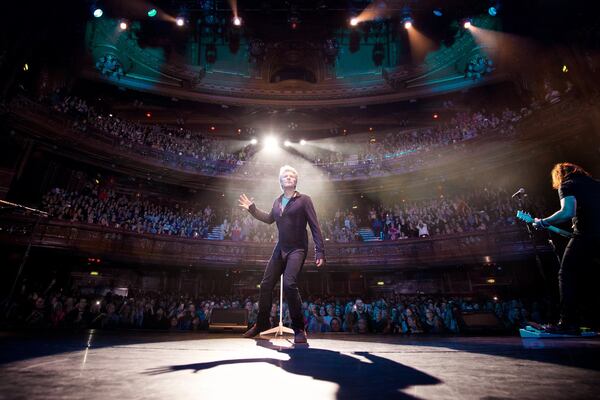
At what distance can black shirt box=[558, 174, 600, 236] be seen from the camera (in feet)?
11.1

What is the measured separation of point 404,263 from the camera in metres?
13.1

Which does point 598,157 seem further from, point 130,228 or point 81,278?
point 81,278

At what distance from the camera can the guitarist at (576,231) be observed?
3.38m

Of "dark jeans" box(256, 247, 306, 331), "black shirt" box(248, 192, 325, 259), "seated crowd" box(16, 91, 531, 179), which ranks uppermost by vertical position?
"seated crowd" box(16, 91, 531, 179)

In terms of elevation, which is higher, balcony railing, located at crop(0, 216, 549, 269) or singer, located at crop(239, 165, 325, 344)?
balcony railing, located at crop(0, 216, 549, 269)

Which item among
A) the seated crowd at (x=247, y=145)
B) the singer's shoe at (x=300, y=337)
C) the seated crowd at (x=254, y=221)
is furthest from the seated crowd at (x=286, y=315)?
the seated crowd at (x=247, y=145)

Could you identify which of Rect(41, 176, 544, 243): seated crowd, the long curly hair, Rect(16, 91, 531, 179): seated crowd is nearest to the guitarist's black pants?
the long curly hair

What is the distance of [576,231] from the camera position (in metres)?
3.47

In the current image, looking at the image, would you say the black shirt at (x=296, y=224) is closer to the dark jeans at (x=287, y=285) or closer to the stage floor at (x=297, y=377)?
the dark jeans at (x=287, y=285)

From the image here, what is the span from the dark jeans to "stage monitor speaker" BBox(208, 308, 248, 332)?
4.20 m

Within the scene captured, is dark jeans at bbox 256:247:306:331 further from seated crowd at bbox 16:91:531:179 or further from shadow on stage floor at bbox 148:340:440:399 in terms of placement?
seated crowd at bbox 16:91:531:179

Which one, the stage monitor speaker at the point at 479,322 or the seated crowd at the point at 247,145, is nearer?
the stage monitor speaker at the point at 479,322

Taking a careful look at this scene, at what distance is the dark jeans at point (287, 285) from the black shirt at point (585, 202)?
3181 mm

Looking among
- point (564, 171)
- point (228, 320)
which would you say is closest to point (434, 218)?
point (228, 320)
